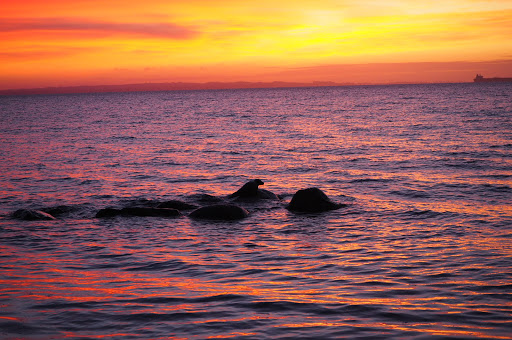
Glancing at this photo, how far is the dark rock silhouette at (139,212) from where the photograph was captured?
1778 centimetres

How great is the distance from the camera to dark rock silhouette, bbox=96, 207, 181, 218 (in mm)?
17781

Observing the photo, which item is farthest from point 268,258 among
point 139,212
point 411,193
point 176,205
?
point 411,193

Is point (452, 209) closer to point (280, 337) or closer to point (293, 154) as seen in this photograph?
point (280, 337)

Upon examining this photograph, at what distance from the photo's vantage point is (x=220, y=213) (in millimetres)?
17344

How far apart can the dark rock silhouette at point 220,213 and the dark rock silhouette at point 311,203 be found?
210 cm

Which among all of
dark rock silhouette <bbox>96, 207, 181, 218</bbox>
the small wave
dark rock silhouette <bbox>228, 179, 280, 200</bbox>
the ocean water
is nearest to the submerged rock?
dark rock silhouette <bbox>96, 207, 181, 218</bbox>

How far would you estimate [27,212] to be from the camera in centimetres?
1739

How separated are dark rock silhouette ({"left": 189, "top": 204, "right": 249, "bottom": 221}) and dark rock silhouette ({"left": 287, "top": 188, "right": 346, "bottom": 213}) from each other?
2101mm

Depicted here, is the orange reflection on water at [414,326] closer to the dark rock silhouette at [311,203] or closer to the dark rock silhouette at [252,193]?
the dark rock silhouette at [311,203]

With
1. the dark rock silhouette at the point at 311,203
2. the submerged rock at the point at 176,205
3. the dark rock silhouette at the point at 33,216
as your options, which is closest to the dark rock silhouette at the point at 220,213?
the submerged rock at the point at 176,205

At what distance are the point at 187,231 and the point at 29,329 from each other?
740 cm

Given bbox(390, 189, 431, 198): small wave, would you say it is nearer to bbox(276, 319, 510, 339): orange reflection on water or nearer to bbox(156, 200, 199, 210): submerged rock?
bbox(156, 200, 199, 210): submerged rock

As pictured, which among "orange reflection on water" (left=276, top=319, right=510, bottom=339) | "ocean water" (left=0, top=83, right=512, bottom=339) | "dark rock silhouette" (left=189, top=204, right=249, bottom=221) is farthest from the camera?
"dark rock silhouette" (left=189, top=204, right=249, bottom=221)

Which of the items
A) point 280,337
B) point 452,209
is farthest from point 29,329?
point 452,209
